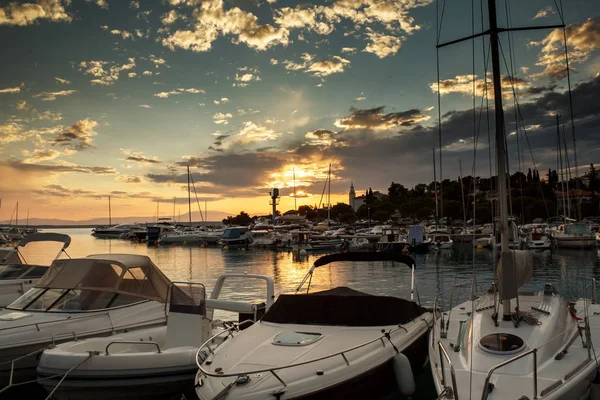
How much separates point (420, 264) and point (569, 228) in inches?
955

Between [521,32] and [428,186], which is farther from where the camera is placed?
[428,186]

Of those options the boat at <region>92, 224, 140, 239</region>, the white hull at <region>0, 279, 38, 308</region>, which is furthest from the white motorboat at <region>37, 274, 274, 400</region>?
the boat at <region>92, 224, 140, 239</region>

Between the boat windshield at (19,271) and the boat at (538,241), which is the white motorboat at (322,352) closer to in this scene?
the boat windshield at (19,271)

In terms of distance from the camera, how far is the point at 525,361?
693 cm

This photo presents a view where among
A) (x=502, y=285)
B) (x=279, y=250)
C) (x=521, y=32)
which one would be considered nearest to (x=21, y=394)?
(x=502, y=285)

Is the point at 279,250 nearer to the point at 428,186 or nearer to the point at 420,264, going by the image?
the point at 420,264

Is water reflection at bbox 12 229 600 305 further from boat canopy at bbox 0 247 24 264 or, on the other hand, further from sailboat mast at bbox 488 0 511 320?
sailboat mast at bbox 488 0 511 320

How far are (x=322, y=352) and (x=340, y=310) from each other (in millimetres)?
1607

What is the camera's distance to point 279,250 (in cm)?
6731

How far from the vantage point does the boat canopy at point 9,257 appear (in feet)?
60.1

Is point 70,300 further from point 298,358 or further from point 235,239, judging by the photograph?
point 235,239

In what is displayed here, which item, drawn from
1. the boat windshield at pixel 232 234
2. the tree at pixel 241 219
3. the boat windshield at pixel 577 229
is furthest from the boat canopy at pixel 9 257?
the tree at pixel 241 219

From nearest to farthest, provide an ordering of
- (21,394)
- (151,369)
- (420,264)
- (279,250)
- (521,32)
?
(151,369) → (21,394) → (521,32) → (420,264) → (279,250)

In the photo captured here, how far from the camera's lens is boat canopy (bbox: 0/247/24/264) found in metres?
18.3
